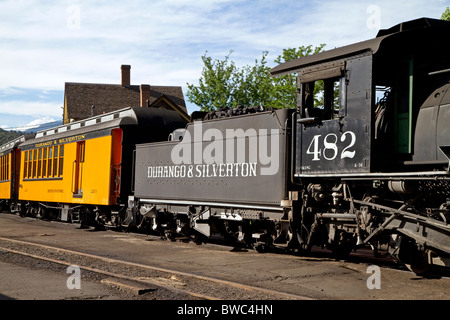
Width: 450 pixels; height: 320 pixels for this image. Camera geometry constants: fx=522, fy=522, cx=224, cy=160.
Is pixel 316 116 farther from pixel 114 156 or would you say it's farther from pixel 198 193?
pixel 114 156

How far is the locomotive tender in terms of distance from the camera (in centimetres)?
773

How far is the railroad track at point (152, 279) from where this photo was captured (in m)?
6.80

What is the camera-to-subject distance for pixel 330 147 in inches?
→ 342

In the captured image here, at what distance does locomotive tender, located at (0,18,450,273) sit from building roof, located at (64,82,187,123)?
35345 mm

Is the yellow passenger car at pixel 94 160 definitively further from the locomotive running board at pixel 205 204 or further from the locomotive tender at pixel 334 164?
the locomotive running board at pixel 205 204

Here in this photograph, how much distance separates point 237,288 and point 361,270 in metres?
2.69

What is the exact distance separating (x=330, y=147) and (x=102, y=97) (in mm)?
44543

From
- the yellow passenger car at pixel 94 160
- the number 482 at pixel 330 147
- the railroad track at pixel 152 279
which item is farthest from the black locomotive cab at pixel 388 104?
the yellow passenger car at pixel 94 160

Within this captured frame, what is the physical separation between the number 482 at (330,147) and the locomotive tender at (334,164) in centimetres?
2

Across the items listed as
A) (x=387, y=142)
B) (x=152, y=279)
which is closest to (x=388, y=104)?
(x=387, y=142)

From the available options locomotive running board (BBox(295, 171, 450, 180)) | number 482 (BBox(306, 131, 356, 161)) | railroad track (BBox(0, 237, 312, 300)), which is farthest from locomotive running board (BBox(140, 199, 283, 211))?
railroad track (BBox(0, 237, 312, 300))

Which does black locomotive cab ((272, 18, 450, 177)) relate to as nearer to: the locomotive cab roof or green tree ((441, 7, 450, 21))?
the locomotive cab roof

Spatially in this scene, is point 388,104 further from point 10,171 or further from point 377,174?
point 10,171
